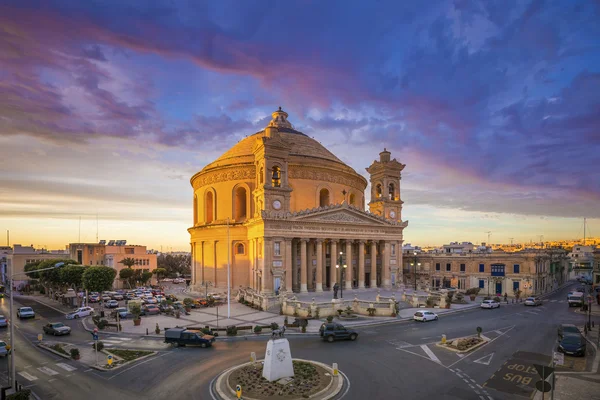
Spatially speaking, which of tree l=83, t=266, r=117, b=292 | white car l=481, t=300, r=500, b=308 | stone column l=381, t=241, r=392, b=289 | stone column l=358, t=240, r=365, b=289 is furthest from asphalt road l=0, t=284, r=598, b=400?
→ stone column l=381, t=241, r=392, b=289

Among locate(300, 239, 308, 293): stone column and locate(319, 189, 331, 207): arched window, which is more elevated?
locate(319, 189, 331, 207): arched window

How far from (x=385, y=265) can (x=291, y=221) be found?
19215 millimetres

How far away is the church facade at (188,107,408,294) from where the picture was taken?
159ft

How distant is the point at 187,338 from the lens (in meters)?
27.5

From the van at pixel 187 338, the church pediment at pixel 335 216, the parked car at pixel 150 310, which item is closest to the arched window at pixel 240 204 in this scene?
the church pediment at pixel 335 216

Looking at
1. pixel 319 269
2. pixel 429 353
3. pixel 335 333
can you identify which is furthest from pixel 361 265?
pixel 429 353

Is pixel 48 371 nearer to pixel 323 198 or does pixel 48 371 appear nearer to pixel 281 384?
pixel 281 384

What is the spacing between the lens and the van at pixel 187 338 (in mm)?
27359

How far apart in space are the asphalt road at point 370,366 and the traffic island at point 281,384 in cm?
87

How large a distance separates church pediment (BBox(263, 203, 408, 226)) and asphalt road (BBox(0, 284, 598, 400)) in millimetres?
19488

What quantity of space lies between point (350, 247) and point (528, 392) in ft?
119

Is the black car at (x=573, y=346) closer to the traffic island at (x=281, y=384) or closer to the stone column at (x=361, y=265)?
the traffic island at (x=281, y=384)

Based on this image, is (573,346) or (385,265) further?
(385,265)

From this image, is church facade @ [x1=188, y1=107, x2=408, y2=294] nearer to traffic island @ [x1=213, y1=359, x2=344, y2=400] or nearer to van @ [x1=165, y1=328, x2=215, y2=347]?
van @ [x1=165, y1=328, x2=215, y2=347]
